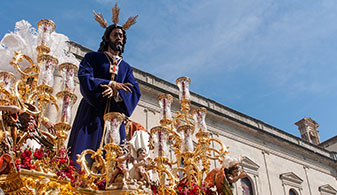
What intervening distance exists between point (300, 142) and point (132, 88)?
753 inches

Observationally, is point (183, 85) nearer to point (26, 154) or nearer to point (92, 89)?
point (92, 89)

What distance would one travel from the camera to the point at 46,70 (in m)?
5.38

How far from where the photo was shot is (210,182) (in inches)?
231

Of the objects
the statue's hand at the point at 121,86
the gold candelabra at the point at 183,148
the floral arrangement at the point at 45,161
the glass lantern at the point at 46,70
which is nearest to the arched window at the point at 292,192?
the gold candelabra at the point at 183,148

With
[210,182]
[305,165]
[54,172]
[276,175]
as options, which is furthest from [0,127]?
[305,165]

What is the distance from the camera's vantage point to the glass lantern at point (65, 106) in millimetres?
4973

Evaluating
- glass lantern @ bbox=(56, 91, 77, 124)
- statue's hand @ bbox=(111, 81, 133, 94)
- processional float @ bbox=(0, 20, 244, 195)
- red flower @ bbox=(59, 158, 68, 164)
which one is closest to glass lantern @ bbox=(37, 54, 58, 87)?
processional float @ bbox=(0, 20, 244, 195)

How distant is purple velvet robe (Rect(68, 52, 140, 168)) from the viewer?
228 inches

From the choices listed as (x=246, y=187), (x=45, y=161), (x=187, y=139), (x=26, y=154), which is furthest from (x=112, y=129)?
(x=246, y=187)

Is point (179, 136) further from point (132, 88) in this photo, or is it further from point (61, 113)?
point (61, 113)

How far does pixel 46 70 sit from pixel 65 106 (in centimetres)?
66

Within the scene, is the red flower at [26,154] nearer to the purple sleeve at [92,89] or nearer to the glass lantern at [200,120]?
the purple sleeve at [92,89]

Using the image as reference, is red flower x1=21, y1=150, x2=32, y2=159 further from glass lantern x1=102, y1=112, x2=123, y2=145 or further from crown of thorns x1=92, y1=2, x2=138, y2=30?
crown of thorns x1=92, y1=2, x2=138, y2=30

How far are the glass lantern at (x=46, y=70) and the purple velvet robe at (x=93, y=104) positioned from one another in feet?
2.14
